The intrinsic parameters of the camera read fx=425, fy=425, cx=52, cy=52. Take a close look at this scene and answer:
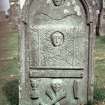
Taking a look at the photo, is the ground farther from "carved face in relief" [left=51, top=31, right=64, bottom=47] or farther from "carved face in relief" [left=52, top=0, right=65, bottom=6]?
"carved face in relief" [left=52, top=0, right=65, bottom=6]

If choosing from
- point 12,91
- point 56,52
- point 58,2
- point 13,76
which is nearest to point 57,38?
point 56,52

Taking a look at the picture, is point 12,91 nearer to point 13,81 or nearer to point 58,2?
point 13,81

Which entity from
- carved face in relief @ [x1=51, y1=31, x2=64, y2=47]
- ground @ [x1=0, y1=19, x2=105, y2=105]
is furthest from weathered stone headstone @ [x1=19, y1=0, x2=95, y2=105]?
ground @ [x1=0, y1=19, x2=105, y2=105]

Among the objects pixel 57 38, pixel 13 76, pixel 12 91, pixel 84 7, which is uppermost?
pixel 84 7

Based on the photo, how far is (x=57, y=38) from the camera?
7293 mm

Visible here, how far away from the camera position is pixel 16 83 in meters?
9.61

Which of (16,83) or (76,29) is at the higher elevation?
(76,29)

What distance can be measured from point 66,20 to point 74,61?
28.7 inches

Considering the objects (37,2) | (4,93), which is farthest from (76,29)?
(4,93)

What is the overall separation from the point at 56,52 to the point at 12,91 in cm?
191

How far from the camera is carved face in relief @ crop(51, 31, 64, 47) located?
24.0 ft

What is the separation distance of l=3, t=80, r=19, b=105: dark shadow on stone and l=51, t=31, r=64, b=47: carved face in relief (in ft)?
4.68

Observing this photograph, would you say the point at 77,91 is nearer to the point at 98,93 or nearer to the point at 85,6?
the point at 98,93

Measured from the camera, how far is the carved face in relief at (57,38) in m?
7.30
